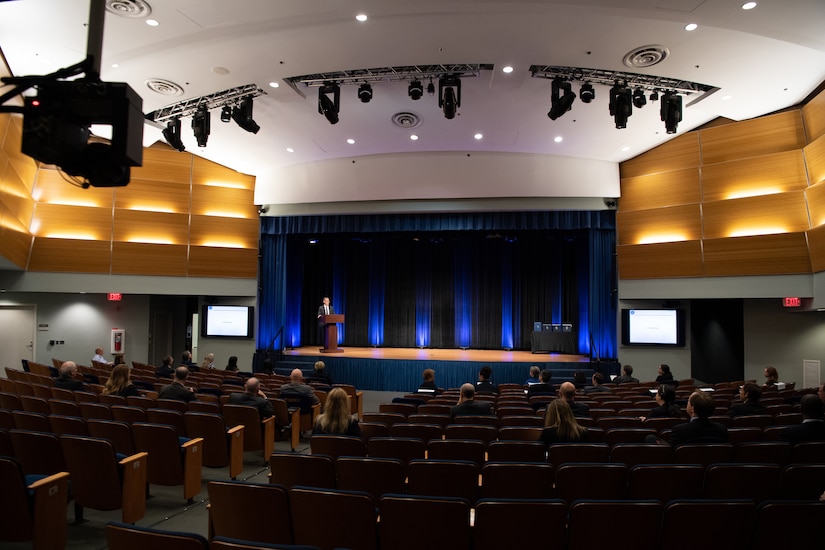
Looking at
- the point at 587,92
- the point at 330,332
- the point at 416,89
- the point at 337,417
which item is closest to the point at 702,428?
the point at 337,417

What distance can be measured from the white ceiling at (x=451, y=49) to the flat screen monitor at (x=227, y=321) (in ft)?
19.4

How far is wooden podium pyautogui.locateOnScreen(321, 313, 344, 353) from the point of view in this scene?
1509 centimetres

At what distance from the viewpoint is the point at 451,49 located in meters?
8.47

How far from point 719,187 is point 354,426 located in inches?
439

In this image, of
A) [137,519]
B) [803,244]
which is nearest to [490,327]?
[803,244]

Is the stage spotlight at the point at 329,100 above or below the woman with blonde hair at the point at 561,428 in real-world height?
above

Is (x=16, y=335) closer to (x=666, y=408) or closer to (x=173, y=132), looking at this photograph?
(x=173, y=132)

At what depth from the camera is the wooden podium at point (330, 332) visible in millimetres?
15086

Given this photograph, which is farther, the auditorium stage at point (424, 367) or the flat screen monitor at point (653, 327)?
the auditorium stage at point (424, 367)

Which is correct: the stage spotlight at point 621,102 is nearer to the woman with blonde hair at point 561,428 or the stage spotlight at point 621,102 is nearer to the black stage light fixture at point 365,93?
the black stage light fixture at point 365,93

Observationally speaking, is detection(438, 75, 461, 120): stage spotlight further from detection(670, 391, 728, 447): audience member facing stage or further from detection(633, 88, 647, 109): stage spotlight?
detection(670, 391, 728, 447): audience member facing stage

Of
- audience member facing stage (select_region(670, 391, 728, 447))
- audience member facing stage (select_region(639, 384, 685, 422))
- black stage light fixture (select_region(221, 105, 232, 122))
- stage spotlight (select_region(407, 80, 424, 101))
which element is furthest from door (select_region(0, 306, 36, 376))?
audience member facing stage (select_region(670, 391, 728, 447))

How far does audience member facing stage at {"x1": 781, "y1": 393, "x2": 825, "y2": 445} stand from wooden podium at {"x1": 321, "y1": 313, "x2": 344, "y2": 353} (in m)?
11.8

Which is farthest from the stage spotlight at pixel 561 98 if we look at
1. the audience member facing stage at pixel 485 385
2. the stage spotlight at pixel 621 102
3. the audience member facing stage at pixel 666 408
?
the audience member facing stage at pixel 666 408
